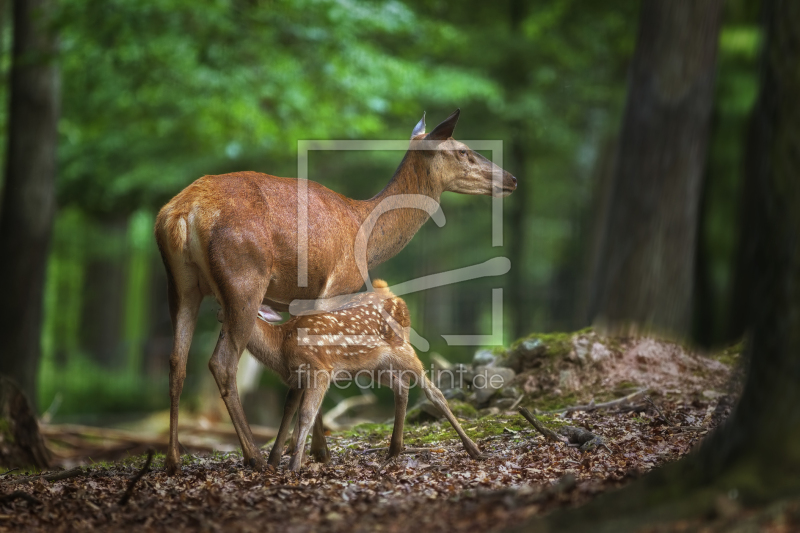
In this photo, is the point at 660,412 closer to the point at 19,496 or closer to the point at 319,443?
the point at 319,443

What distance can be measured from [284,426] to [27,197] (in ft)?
21.5

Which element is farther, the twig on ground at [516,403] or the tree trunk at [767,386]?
the twig on ground at [516,403]

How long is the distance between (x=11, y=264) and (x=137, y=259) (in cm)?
933

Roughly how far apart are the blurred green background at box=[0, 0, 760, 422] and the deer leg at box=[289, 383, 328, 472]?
6.88m

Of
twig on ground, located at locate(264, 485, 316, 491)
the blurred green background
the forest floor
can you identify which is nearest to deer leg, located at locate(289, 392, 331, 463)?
the forest floor

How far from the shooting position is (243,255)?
541cm

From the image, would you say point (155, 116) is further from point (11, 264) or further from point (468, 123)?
point (468, 123)

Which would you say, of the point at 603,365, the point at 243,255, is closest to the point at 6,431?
the point at 243,255

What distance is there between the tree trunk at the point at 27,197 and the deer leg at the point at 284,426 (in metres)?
5.91

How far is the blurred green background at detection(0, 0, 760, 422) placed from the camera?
11102 mm

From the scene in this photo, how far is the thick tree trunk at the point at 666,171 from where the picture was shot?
9.39 m

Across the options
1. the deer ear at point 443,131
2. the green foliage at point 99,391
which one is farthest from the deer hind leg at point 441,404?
the green foliage at point 99,391

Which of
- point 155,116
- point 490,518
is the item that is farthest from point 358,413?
point 490,518

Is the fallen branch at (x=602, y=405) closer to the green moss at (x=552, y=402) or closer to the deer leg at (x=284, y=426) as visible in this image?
the green moss at (x=552, y=402)
